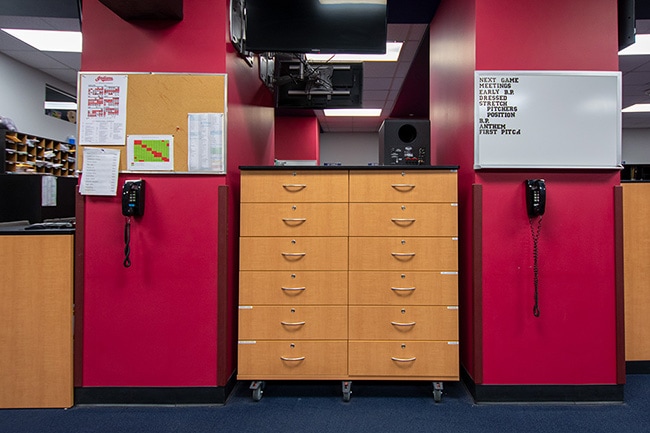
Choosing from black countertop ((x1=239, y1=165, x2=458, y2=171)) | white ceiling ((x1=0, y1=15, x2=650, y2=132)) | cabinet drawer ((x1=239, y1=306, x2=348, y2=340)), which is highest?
white ceiling ((x1=0, y1=15, x2=650, y2=132))

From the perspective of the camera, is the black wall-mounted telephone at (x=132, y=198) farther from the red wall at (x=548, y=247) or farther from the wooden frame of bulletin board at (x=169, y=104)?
the red wall at (x=548, y=247)

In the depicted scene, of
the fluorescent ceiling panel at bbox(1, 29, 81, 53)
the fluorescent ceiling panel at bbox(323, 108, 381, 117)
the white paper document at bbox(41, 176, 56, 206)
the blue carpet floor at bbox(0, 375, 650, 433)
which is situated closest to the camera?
the blue carpet floor at bbox(0, 375, 650, 433)

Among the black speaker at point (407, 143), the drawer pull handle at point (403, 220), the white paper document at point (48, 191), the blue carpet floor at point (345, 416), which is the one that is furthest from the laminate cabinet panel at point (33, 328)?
the black speaker at point (407, 143)

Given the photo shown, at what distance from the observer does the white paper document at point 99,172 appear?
1839mm

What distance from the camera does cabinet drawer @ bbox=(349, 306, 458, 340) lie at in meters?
1.85

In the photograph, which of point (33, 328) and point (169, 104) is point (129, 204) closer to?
point (169, 104)

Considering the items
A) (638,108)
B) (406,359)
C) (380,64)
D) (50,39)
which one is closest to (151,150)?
(406,359)

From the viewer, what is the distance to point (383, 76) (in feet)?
16.6

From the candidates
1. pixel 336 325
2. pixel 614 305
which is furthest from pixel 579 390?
pixel 336 325

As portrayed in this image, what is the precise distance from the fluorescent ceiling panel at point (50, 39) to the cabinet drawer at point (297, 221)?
4.03 m

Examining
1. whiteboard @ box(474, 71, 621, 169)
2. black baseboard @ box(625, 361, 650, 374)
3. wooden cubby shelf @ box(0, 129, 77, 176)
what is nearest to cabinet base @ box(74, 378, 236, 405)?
whiteboard @ box(474, 71, 621, 169)

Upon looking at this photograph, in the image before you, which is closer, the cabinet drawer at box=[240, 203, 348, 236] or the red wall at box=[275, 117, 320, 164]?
the cabinet drawer at box=[240, 203, 348, 236]

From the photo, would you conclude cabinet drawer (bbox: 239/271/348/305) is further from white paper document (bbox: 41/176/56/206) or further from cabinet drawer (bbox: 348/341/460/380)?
white paper document (bbox: 41/176/56/206)

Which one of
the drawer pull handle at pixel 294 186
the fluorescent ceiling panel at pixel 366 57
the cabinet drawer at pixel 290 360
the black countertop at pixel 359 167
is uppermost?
the fluorescent ceiling panel at pixel 366 57
